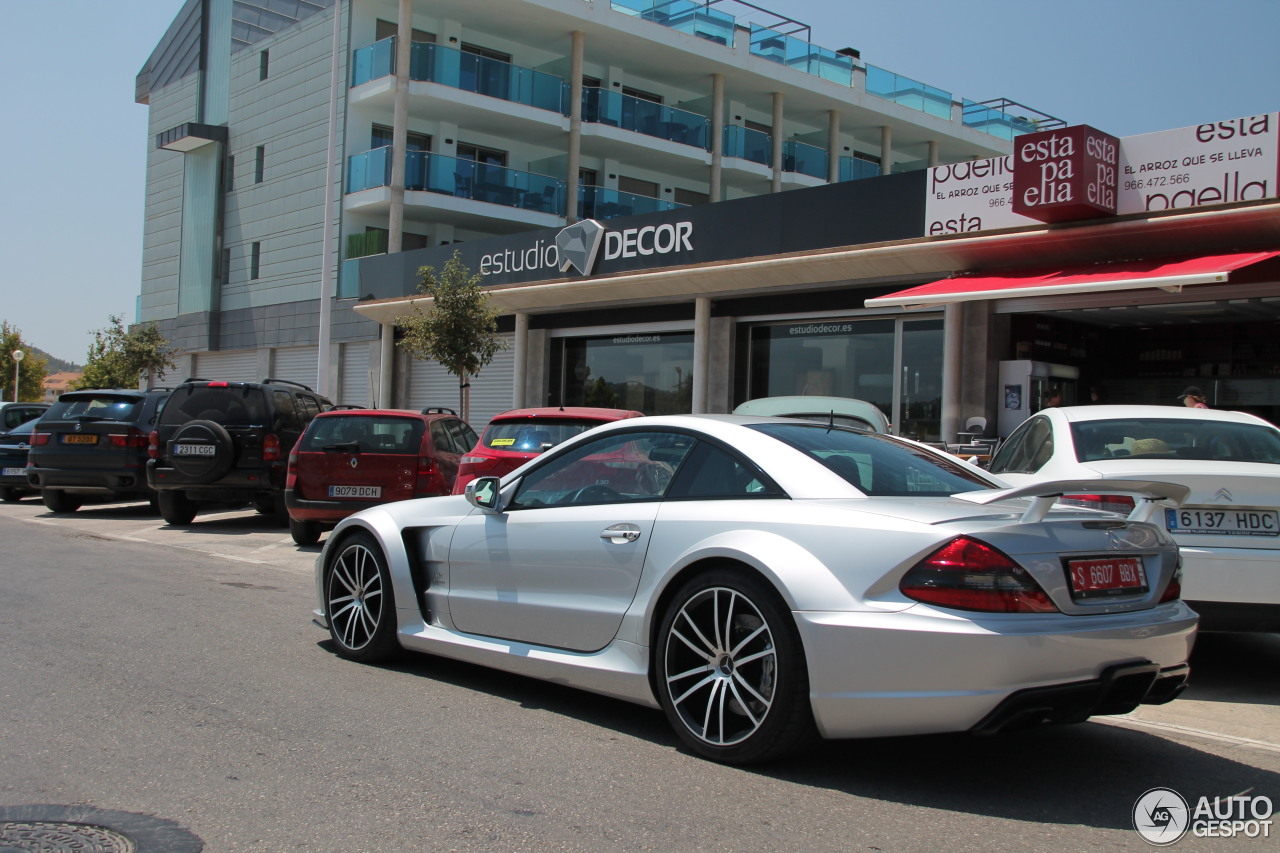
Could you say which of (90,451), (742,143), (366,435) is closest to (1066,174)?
(366,435)

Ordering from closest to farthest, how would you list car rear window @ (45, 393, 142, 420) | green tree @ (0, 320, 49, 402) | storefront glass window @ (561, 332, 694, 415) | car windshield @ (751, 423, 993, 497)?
car windshield @ (751, 423, 993, 497) → car rear window @ (45, 393, 142, 420) → storefront glass window @ (561, 332, 694, 415) → green tree @ (0, 320, 49, 402)

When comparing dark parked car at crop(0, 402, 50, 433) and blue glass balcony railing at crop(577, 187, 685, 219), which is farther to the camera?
blue glass balcony railing at crop(577, 187, 685, 219)

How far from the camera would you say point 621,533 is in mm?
4578

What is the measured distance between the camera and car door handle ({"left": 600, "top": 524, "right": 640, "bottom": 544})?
14.8 ft

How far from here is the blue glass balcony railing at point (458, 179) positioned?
26812mm

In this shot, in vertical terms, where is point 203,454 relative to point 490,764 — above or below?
above

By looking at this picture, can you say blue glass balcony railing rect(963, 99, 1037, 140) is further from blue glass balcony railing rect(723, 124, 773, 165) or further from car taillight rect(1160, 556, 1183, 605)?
car taillight rect(1160, 556, 1183, 605)

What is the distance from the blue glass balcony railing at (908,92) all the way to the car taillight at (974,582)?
3274cm

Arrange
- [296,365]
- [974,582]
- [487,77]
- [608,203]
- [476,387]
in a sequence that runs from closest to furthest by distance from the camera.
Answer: [974,582] < [476,387] < [487,77] < [608,203] < [296,365]

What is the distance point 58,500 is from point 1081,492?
15.5 meters

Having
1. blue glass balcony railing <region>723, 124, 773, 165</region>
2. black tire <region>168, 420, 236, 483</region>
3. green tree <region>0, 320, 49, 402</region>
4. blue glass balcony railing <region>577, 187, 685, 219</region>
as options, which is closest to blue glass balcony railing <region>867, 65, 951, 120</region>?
blue glass balcony railing <region>723, 124, 773, 165</region>

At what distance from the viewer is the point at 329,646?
6.23 m

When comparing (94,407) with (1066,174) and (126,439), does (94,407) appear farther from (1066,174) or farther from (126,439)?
(1066,174)

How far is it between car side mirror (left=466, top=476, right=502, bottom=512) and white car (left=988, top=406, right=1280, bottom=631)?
111 inches
